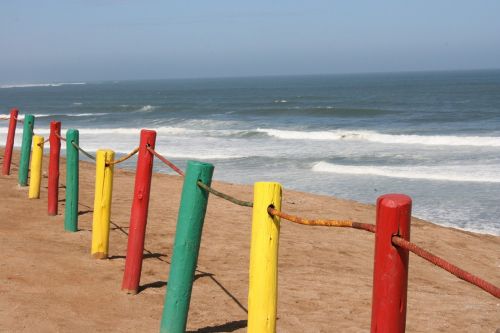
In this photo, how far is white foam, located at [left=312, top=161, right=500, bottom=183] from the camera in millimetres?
16328

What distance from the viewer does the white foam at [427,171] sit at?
53.6 feet

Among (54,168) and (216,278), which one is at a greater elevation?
(54,168)

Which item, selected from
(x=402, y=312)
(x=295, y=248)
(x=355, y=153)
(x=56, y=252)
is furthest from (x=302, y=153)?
(x=402, y=312)

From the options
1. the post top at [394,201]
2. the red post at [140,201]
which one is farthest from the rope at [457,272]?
the red post at [140,201]

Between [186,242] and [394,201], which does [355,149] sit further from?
[394,201]

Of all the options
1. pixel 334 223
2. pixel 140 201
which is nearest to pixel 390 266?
pixel 334 223

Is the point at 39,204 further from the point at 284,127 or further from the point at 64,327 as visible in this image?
the point at 284,127

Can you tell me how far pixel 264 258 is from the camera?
3.49 m

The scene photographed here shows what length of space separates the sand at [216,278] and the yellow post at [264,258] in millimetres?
1290

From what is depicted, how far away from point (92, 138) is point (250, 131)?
22.7 feet

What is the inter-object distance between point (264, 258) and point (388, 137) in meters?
25.0

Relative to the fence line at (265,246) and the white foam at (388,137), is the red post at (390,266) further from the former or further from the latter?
the white foam at (388,137)

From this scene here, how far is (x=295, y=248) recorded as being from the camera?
7934 mm

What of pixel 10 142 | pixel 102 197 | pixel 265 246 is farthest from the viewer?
pixel 10 142
